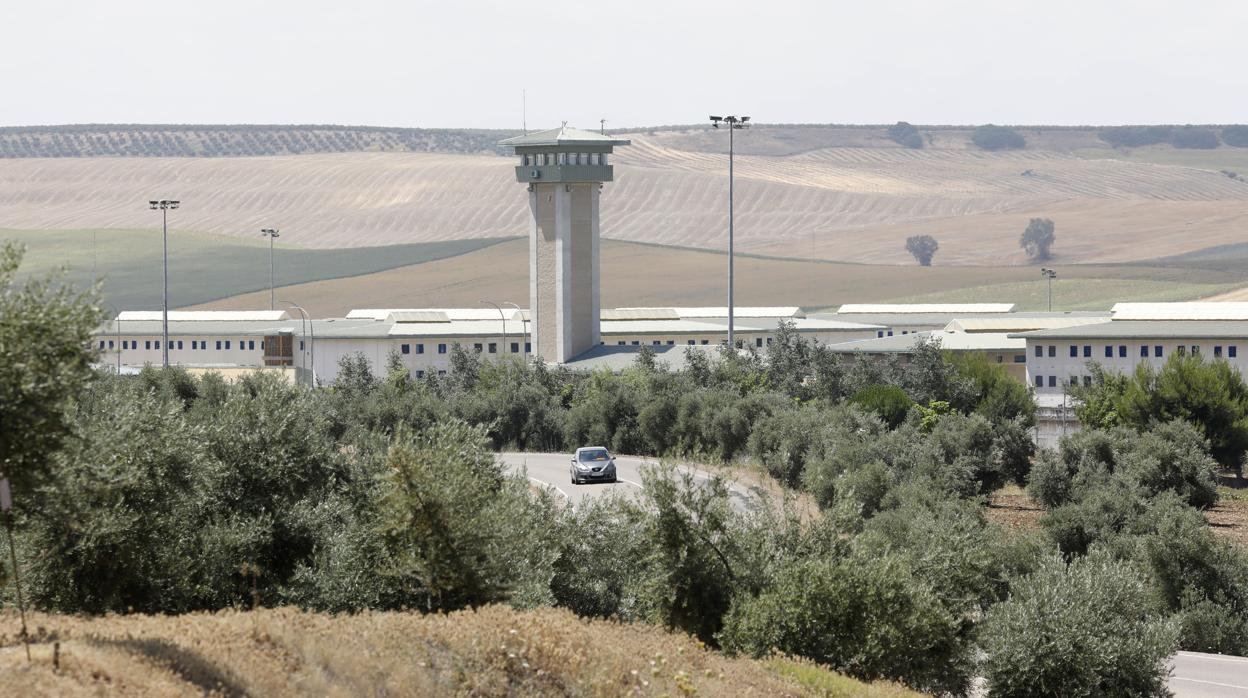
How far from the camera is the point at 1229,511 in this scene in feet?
206

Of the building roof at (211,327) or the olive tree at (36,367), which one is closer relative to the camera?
the olive tree at (36,367)

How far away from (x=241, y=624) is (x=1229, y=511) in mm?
48671

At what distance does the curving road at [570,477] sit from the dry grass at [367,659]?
21.8 m

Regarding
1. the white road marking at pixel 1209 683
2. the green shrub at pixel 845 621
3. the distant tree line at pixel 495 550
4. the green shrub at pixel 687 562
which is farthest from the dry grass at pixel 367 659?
the white road marking at pixel 1209 683

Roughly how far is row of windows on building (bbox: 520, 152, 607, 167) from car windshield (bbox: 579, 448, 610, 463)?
128 feet

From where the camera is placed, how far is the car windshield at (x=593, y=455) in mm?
60562

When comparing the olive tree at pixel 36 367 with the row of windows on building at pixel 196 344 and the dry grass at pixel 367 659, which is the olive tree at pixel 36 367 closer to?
the dry grass at pixel 367 659

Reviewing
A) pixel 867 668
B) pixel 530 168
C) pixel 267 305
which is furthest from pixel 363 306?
pixel 867 668

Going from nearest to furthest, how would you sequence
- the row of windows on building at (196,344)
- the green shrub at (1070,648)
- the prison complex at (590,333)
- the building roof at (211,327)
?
the green shrub at (1070,648) → the prison complex at (590,333) → the row of windows on building at (196,344) → the building roof at (211,327)

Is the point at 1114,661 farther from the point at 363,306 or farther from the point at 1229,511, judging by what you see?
the point at 363,306

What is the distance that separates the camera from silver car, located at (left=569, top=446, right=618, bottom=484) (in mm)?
59188

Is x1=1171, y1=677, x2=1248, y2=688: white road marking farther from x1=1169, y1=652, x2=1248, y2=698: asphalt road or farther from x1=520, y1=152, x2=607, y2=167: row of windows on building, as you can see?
x1=520, y1=152, x2=607, y2=167: row of windows on building

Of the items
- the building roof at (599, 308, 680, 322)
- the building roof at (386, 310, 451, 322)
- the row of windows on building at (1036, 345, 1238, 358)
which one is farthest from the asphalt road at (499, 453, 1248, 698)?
the building roof at (599, 308, 680, 322)

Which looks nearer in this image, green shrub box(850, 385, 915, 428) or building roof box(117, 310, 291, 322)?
green shrub box(850, 385, 915, 428)
